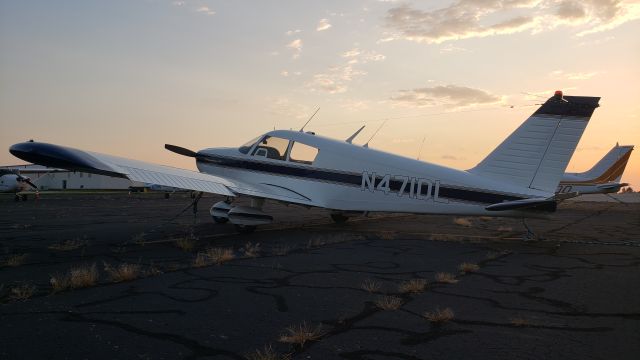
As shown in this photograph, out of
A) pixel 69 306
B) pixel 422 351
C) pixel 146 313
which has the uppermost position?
pixel 422 351

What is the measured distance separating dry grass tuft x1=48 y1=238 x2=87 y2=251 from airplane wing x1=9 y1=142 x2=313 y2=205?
73.5 inches

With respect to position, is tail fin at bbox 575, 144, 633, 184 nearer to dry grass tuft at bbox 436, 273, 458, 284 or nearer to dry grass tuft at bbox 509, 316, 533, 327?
dry grass tuft at bbox 436, 273, 458, 284

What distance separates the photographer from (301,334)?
3984 mm

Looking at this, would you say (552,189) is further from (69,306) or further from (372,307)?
(69,306)

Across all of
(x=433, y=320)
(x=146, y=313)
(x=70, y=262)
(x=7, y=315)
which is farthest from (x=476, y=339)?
(x=70, y=262)

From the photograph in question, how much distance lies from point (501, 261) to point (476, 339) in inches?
197

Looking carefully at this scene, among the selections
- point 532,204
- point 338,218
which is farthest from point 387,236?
point 338,218

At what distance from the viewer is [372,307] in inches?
204

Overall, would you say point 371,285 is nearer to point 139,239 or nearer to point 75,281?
point 75,281

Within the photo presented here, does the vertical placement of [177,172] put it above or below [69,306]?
above

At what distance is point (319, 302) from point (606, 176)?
37262 millimetres

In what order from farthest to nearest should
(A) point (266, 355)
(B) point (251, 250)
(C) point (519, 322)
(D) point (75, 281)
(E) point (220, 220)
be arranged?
(E) point (220, 220) < (B) point (251, 250) < (D) point (75, 281) < (C) point (519, 322) < (A) point (266, 355)

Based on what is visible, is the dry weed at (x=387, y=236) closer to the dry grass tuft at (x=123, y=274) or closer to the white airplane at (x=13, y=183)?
the dry grass tuft at (x=123, y=274)

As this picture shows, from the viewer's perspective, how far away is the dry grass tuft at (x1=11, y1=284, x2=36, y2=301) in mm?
5254
